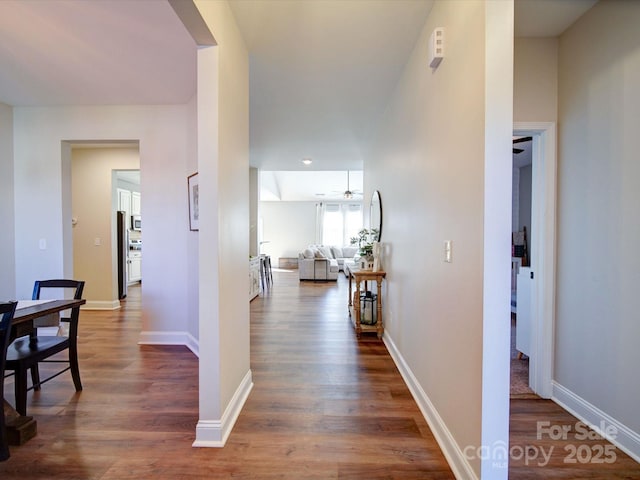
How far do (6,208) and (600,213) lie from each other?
5.49 meters

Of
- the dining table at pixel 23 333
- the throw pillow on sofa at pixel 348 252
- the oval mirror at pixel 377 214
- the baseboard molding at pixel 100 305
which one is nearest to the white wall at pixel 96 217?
the baseboard molding at pixel 100 305

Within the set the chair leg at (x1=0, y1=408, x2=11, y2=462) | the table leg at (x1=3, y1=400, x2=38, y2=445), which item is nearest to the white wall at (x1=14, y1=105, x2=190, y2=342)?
the table leg at (x1=3, y1=400, x2=38, y2=445)

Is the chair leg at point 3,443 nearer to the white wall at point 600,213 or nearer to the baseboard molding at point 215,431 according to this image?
the baseboard molding at point 215,431

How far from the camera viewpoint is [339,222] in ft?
39.8

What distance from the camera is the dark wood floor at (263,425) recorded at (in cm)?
152

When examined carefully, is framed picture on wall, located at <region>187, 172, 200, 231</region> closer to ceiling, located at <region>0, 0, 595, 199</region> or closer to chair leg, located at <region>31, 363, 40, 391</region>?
ceiling, located at <region>0, 0, 595, 199</region>

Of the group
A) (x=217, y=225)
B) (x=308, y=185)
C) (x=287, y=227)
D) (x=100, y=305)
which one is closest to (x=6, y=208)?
(x=100, y=305)

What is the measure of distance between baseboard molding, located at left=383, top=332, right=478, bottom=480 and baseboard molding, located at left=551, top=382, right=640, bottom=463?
39.5 inches

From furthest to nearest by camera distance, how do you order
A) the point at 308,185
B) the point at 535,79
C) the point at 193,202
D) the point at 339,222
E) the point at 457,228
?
the point at 339,222 < the point at 308,185 < the point at 193,202 < the point at 535,79 < the point at 457,228

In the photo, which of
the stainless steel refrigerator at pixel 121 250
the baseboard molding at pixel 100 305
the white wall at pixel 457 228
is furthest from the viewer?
the stainless steel refrigerator at pixel 121 250

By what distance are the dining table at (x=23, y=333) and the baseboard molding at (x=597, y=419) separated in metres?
3.47

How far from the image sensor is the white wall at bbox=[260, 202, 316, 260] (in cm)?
1219

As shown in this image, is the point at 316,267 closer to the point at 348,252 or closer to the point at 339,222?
the point at 348,252

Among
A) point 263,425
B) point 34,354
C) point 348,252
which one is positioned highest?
point 348,252
